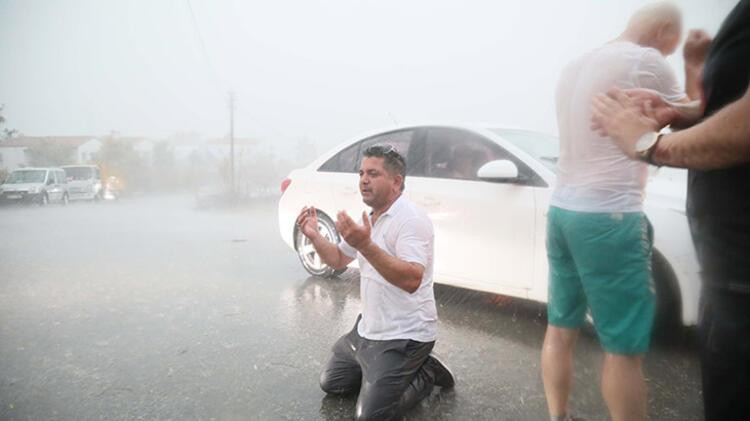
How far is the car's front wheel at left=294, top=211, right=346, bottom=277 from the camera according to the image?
169 inches

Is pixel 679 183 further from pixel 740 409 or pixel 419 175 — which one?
pixel 740 409

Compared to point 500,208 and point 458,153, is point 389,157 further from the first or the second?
point 458,153

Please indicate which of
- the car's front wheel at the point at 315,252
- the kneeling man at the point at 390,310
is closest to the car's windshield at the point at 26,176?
the car's front wheel at the point at 315,252

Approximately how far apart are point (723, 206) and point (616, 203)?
1.90ft

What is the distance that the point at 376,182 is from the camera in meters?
1.97

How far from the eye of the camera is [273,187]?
2080 cm

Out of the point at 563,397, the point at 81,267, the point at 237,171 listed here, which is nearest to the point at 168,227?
the point at 81,267

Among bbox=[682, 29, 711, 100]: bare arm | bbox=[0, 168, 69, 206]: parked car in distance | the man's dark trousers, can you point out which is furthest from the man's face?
bbox=[0, 168, 69, 206]: parked car in distance

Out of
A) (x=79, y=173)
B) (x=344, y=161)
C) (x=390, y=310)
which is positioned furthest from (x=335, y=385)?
(x=79, y=173)

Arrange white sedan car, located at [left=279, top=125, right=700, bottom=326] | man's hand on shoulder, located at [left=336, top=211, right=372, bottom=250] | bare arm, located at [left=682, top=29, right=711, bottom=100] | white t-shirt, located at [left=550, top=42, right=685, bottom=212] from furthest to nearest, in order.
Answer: white sedan car, located at [left=279, top=125, right=700, bottom=326] → man's hand on shoulder, located at [left=336, top=211, right=372, bottom=250] → white t-shirt, located at [left=550, top=42, right=685, bottom=212] → bare arm, located at [left=682, top=29, right=711, bottom=100]

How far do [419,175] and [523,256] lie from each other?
111 centimetres

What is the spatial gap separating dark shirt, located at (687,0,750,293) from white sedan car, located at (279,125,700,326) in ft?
5.69

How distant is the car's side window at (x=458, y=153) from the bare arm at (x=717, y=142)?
7.06 ft

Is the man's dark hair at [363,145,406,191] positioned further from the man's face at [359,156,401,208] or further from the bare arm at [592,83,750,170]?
the bare arm at [592,83,750,170]
